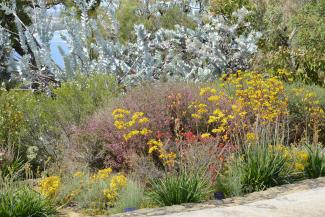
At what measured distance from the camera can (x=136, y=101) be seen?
11.3 m

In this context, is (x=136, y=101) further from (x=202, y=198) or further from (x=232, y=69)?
(x=232, y=69)

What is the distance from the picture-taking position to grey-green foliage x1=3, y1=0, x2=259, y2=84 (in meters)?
15.9

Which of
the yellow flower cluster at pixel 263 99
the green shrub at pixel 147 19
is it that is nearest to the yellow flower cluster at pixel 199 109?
the yellow flower cluster at pixel 263 99

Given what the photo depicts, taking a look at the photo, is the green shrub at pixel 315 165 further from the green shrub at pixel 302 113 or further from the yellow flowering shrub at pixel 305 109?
the yellow flowering shrub at pixel 305 109

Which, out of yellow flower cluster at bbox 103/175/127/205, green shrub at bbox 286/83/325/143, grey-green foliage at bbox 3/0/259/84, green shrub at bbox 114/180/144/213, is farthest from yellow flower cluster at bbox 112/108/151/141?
grey-green foliage at bbox 3/0/259/84

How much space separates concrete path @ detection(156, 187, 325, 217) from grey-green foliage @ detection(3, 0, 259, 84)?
7752 millimetres

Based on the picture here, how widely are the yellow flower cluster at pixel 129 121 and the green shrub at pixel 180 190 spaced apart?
5.43 feet

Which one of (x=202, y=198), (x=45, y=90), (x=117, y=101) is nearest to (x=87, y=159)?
(x=117, y=101)

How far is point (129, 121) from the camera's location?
10.6 meters

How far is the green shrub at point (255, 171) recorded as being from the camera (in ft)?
28.8

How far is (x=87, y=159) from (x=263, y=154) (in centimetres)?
305

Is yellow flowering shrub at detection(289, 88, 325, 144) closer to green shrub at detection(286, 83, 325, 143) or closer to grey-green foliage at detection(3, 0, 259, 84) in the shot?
green shrub at detection(286, 83, 325, 143)

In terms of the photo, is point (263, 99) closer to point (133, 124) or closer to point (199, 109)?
point (199, 109)

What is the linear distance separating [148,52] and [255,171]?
7850 mm
